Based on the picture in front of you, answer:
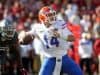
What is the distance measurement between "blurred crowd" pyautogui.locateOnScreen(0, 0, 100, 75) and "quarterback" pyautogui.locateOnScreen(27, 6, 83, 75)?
254cm

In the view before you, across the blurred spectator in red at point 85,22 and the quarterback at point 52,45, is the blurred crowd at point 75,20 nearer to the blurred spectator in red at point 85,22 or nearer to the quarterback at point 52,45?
the blurred spectator in red at point 85,22

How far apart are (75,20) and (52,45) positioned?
621 cm

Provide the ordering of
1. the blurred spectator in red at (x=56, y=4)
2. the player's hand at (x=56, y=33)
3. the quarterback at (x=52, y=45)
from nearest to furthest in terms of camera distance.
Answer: the player's hand at (x=56, y=33) < the quarterback at (x=52, y=45) < the blurred spectator in red at (x=56, y=4)

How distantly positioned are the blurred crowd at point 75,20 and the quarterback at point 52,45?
2536 mm

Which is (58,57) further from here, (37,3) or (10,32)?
(37,3)

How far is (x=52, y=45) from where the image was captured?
6660mm

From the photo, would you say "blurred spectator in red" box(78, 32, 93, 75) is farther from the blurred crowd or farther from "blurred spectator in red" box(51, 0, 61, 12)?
"blurred spectator in red" box(51, 0, 61, 12)

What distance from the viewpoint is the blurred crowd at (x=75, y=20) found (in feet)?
38.2

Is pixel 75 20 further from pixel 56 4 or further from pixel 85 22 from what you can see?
pixel 56 4

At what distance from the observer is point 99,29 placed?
12.1 m

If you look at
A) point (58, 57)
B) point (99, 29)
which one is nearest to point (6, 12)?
point (99, 29)

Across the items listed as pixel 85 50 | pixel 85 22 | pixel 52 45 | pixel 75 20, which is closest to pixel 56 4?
pixel 85 22

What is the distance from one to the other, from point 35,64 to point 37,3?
3646 millimetres

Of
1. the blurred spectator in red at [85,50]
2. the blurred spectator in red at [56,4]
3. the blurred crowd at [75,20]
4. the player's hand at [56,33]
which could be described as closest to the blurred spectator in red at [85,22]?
the blurred crowd at [75,20]
